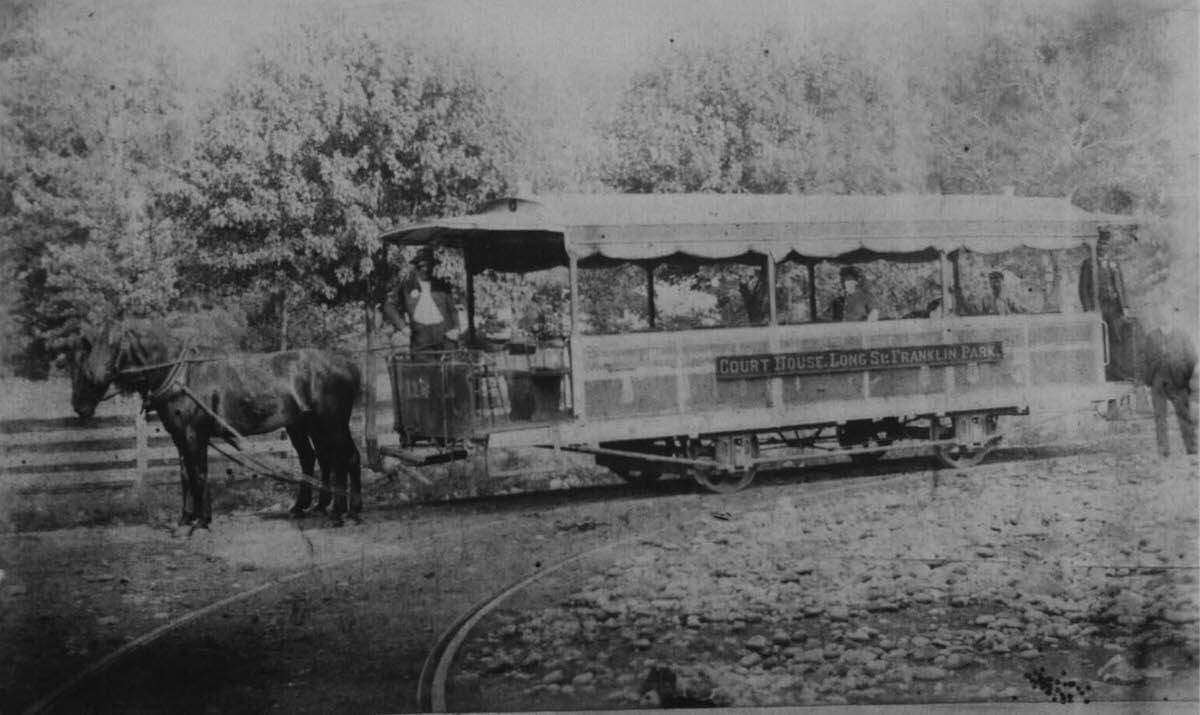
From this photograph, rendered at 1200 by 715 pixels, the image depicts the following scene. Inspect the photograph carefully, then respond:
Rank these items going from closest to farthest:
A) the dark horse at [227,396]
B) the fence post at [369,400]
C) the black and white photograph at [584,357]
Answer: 1. the black and white photograph at [584,357]
2. the dark horse at [227,396]
3. the fence post at [369,400]

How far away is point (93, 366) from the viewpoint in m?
4.32

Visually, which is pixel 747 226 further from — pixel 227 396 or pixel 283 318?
pixel 227 396

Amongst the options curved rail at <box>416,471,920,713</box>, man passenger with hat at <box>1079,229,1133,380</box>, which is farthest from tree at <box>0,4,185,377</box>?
man passenger with hat at <box>1079,229,1133,380</box>

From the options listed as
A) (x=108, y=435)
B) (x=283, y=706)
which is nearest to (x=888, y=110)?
(x=283, y=706)

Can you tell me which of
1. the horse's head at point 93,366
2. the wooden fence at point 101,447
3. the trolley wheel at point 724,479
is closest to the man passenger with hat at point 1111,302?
the trolley wheel at point 724,479

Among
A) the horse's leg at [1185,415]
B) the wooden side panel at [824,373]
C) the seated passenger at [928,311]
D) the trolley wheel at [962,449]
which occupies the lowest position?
the trolley wheel at [962,449]

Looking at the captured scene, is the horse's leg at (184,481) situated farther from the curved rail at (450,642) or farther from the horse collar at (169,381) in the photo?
the curved rail at (450,642)

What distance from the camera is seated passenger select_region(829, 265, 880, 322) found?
5477mm

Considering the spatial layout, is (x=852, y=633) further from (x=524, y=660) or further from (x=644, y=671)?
(x=524, y=660)

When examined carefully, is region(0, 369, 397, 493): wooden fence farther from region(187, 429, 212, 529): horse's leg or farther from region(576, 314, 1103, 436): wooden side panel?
region(576, 314, 1103, 436): wooden side panel

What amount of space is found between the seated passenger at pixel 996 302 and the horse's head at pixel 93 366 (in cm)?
433

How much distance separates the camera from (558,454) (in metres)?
6.00

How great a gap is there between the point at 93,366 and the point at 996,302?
4.53m

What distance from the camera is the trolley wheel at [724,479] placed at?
5570mm
